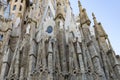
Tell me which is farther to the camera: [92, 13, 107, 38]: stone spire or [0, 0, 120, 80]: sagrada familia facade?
[92, 13, 107, 38]: stone spire

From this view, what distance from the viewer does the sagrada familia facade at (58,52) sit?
18391 mm

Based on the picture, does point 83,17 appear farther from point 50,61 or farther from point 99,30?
point 50,61

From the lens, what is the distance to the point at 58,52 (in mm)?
20453

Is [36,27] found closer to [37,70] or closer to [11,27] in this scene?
[11,27]

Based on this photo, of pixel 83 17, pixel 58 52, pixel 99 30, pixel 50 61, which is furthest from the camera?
pixel 99 30

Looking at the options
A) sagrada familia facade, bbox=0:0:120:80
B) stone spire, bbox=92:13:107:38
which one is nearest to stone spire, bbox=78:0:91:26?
sagrada familia facade, bbox=0:0:120:80

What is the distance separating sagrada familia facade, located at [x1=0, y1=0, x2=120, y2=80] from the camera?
18.4 metres

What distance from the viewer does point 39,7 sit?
31.7 metres

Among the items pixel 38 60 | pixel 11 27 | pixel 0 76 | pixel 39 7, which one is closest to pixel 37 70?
pixel 38 60

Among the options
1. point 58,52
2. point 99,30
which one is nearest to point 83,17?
point 99,30

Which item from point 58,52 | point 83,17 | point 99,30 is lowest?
point 58,52

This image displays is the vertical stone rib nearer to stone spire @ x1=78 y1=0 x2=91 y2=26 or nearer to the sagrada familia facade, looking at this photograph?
the sagrada familia facade

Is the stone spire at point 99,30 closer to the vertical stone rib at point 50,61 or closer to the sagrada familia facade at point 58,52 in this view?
the sagrada familia facade at point 58,52

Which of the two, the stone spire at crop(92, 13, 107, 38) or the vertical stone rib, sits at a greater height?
the stone spire at crop(92, 13, 107, 38)
